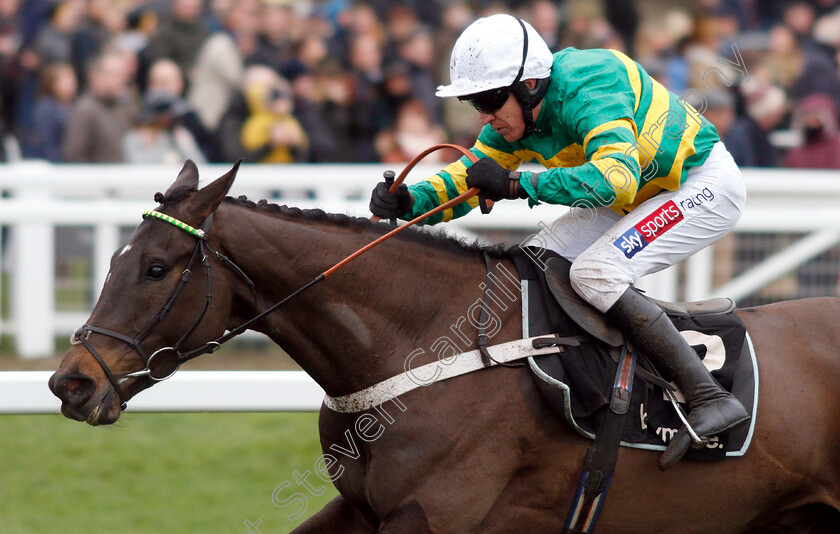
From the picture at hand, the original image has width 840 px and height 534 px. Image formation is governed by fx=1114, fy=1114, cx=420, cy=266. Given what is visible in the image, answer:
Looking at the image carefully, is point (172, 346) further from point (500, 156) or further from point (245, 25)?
point (245, 25)

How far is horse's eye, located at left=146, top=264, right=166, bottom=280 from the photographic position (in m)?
3.18

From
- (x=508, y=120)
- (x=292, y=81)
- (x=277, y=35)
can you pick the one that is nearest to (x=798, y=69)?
(x=292, y=81)

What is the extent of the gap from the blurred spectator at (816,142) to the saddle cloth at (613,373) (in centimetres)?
578

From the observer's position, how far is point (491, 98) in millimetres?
3482

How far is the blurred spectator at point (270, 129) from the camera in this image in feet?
28.8

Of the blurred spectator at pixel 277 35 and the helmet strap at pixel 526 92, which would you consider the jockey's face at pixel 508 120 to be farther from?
the blurred spectator at pixel 277 35

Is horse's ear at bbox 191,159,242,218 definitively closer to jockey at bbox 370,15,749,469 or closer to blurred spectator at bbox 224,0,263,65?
jockey at bbox 370,15,749,469

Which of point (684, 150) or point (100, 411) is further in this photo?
point (684, 150)

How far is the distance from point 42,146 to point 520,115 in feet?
21.9

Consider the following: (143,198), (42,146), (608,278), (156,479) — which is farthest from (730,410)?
(42,146)

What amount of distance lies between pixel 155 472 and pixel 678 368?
3.19m

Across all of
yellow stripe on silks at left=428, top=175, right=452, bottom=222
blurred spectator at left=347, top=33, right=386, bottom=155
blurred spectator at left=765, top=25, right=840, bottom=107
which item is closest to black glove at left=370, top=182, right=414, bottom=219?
yellow stripe on silks at left=428, top=175, right=452, bottom=222

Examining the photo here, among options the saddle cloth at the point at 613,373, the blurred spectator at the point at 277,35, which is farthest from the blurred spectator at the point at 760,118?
the saddle cloth at the point at 613,373

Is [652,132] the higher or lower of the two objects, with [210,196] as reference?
higher
